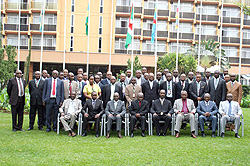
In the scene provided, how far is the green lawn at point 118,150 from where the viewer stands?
761 centimetres

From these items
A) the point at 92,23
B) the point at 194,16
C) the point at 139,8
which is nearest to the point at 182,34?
the point at 194,16

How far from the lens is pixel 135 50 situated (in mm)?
38656

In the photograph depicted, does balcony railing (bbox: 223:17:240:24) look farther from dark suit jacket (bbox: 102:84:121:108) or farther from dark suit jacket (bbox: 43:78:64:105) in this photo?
dark suit jacket (bbox: 43:78:64:105)

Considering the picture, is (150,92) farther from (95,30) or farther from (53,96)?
(95,30)

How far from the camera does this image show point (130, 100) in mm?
12008

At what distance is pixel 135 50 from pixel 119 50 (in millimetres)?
2188

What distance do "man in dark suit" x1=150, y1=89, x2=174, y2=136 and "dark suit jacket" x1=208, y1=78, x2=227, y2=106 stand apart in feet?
6.52

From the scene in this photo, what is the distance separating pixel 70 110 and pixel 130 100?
2.36 meters

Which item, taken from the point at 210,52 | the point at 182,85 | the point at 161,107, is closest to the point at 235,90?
the point at 182,85

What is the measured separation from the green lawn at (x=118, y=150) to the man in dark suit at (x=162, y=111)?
462 mm

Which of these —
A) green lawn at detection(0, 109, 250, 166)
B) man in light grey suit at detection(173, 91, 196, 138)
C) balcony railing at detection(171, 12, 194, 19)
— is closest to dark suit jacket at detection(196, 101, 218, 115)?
man in light grey suit at detection(173, 91, 196, 138)

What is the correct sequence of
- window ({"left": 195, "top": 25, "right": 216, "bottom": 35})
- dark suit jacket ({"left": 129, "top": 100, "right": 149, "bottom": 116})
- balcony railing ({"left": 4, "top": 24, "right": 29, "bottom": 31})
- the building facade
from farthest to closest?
window ({"left": 195, "top": 25, "right": 216, "bottom": 35}) < balcony railing ({"left": 4, "top": 24, "right": 29, "bottom": 31}) < the building facade < dark suit jacket ({"left": 129, "top": 100, "right": 149, "bottom": 116})

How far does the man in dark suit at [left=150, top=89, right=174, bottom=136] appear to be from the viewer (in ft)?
37.2

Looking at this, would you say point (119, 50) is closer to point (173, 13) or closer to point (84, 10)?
point (84, 10)
